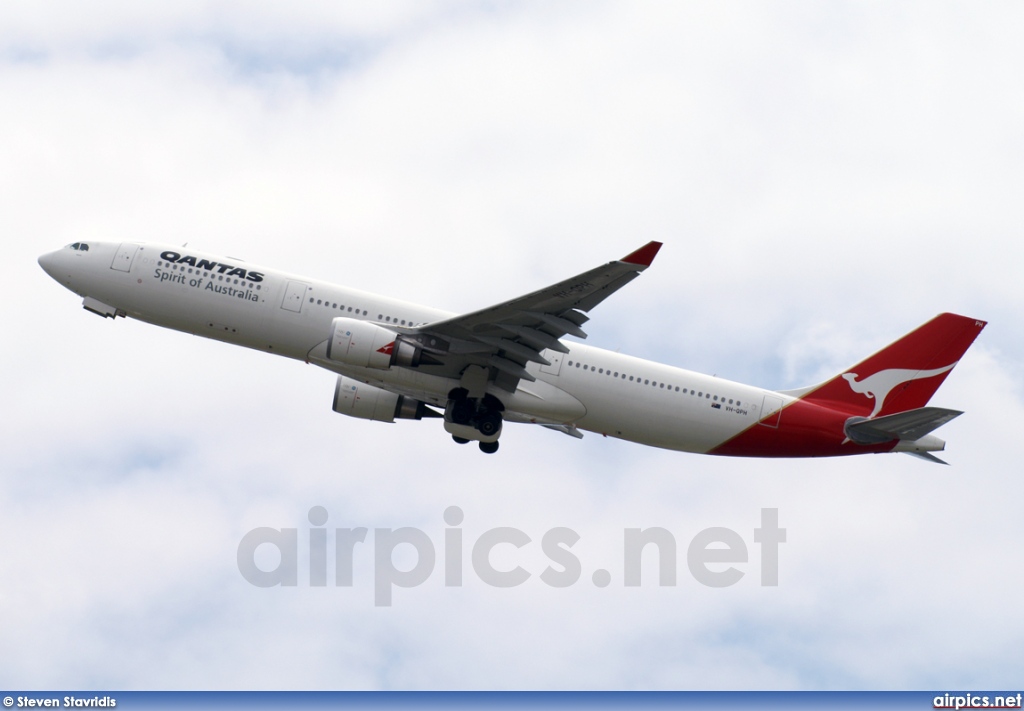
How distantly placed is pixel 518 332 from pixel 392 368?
3954 millimetres

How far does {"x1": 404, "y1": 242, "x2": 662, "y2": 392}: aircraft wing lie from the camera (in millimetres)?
33719

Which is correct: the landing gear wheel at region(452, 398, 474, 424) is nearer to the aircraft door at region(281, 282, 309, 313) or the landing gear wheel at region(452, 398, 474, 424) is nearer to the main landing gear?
the main landing gear

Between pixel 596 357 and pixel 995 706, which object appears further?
pixel 596 357

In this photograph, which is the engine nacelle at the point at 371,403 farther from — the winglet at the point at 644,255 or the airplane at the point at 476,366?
the winglet at the point at 644,255

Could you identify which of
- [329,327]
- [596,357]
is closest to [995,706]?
[596,357]

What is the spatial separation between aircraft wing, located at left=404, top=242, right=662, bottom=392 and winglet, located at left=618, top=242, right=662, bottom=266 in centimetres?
59

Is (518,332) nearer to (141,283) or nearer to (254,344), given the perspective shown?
(254,344)

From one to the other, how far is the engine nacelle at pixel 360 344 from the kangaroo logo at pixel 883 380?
15.7 metres

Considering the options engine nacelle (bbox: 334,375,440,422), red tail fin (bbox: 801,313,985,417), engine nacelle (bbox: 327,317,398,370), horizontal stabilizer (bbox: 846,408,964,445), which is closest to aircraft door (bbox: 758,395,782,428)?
red tail fin (bbox: 801,313,985,417)

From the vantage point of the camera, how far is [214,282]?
37.8m

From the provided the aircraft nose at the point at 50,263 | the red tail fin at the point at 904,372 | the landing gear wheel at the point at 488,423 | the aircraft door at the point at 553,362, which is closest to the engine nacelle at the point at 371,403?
the landing gear wheel at the point at 488,423

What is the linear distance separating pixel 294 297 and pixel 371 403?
512cm

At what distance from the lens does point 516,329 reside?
36094 millimetres

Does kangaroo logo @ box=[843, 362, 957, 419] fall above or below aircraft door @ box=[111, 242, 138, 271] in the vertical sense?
below
